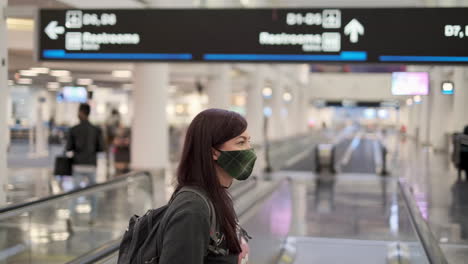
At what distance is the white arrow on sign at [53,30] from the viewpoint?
Answer: 8.52 m

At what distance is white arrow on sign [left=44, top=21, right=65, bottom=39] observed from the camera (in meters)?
8.52

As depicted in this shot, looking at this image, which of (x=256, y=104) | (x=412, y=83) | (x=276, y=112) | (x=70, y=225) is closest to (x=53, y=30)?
(x=70, y=225)

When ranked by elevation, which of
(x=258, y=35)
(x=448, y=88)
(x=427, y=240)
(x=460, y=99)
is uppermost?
(x=258, y=35)

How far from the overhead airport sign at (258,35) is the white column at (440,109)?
2397 millimetres

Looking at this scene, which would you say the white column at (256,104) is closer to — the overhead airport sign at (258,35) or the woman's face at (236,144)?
the overhead airport sign at (258,35)

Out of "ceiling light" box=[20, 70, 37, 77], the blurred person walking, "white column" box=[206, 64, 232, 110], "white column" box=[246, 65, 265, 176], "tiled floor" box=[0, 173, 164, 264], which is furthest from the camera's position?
"white column" box=[246, 65, 265, 176]

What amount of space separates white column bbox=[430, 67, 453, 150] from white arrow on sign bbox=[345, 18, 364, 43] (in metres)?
2.73

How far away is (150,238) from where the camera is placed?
197 centimetres

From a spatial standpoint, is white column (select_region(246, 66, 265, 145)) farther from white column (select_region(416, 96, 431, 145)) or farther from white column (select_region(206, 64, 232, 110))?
white column (select_region(416, 96, 431, 145))

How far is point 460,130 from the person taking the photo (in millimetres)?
11039

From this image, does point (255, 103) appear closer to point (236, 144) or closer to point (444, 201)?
point (444, 201)

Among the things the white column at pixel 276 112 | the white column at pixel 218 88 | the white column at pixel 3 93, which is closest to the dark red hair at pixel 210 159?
the white column at pixel 3 93

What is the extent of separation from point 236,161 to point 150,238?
416mm

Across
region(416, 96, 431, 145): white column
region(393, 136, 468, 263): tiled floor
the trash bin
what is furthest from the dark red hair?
the trash bin
